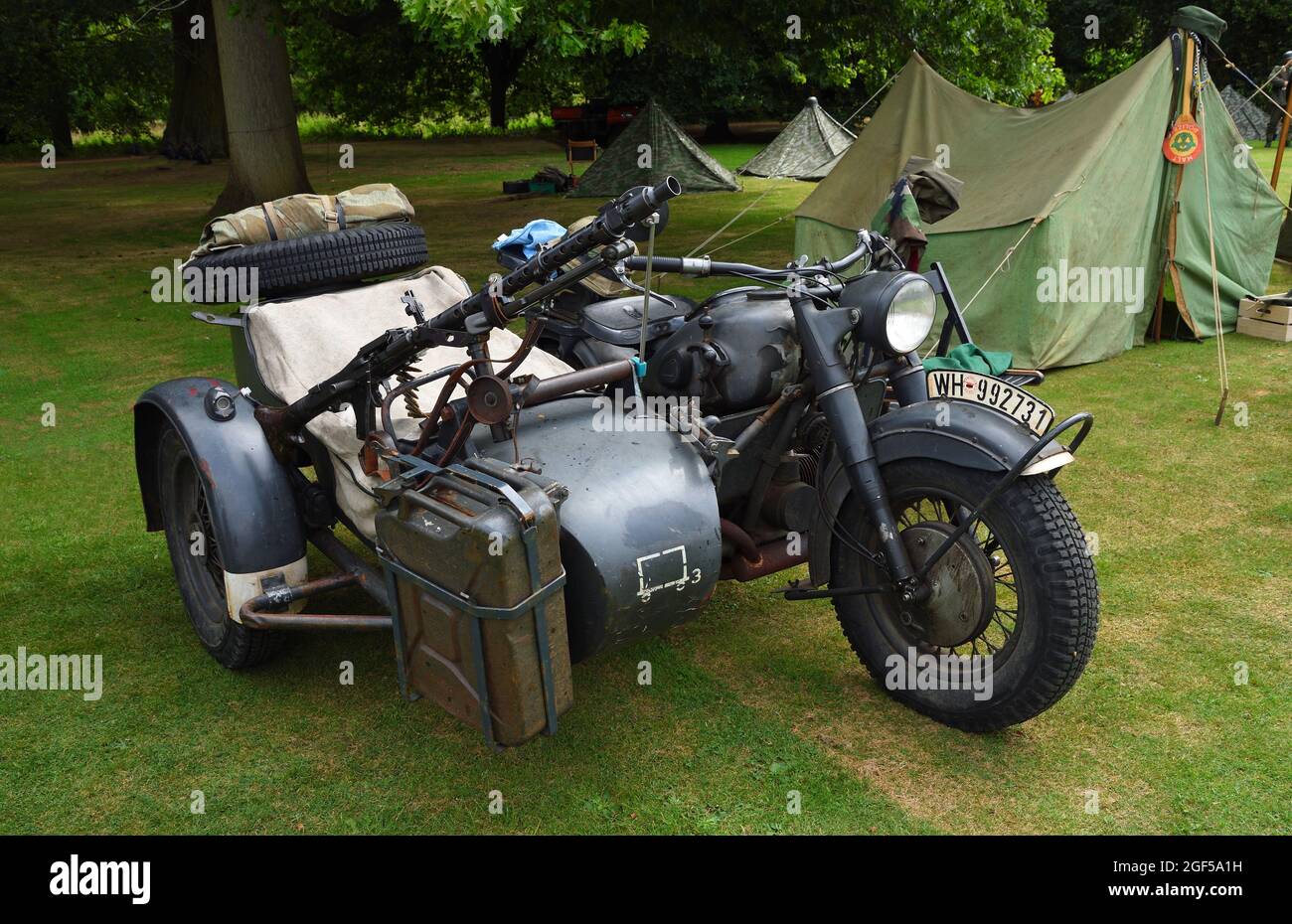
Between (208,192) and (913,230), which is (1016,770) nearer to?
(913,230)

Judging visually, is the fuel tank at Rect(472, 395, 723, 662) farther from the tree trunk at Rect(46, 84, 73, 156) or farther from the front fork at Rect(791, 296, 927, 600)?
the tree trunk at Rect(46, 84, 73, 156)

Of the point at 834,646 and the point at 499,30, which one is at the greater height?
the point at 499,30

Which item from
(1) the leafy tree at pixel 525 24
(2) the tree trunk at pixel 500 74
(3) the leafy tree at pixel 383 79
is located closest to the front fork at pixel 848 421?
(1) the leafy tree at pixel 525 24

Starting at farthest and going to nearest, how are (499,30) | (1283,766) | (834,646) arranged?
(499,30)
(834,646)
(1283,766)

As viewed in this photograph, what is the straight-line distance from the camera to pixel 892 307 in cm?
314

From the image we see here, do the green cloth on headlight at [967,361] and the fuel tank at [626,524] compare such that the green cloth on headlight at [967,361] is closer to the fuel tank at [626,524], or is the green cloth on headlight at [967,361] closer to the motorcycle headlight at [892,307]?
the motorcycle headlight at [892,307]

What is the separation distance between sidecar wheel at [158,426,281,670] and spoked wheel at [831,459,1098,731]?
2.02 metres

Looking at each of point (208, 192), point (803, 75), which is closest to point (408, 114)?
point (208, 192)

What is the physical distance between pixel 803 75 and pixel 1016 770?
10.2m

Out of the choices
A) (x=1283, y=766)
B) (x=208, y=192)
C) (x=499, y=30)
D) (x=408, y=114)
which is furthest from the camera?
(x=408, y=114)

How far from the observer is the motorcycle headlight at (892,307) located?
3.14 metres

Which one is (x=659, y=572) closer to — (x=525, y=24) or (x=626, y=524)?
(x=626, y=524)

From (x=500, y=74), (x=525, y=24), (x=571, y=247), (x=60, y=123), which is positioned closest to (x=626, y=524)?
(x=571, y=247)
